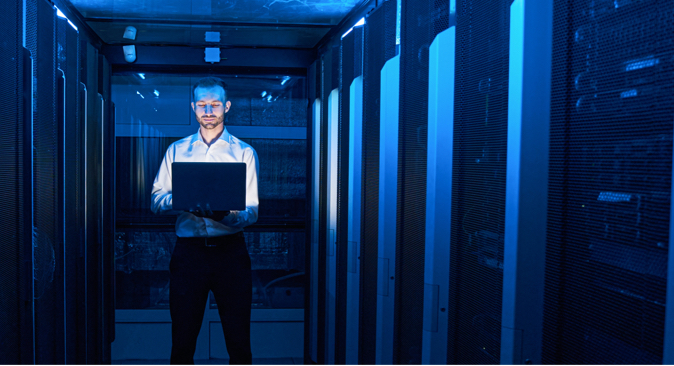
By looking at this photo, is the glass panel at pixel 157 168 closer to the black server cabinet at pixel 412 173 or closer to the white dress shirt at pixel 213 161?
the white dress shirt at pixel 213 161

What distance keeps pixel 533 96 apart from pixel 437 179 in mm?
489

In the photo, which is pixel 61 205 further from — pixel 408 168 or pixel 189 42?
pixel 408 168

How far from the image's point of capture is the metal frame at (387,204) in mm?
1799

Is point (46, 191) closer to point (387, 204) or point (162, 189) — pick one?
point (162, 189)

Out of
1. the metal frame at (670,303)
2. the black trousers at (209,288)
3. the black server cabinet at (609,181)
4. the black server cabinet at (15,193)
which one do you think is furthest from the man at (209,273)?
the metal frame at (670,303)

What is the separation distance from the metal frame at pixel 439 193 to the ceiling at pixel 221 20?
1150 millimetres

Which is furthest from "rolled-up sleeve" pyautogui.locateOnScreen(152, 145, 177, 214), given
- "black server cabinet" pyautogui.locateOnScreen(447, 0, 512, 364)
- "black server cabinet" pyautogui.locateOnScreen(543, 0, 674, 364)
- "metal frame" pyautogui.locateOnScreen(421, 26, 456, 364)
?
"black server cabinet" pyautogui.locateOnScreen(543, 0, 674, 364)

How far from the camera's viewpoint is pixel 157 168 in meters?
3.14

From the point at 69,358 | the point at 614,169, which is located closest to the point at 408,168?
the point at 614,169

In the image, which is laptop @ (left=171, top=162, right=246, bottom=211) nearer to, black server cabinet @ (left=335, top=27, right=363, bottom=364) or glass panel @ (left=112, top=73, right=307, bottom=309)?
black server cabinet @ (left=335, top=27, right=363, bottom=364)

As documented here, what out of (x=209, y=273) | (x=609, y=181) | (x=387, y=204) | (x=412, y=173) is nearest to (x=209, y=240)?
→ (x=209, y=273)

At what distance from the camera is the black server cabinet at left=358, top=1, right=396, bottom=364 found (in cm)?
197

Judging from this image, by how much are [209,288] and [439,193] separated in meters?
1.57

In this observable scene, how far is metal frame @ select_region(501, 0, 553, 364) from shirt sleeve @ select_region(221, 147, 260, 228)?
1659 mm
